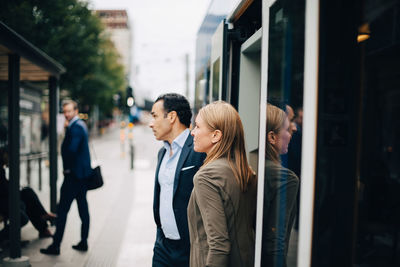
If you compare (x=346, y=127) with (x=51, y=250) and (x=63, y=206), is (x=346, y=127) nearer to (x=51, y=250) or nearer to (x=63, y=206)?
(x=63, y=206)

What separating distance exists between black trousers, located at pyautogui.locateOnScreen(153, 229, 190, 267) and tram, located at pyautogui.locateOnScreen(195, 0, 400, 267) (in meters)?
0.98

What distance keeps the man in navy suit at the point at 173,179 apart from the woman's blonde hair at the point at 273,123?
2.41ft

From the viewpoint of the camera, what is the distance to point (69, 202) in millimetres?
4695

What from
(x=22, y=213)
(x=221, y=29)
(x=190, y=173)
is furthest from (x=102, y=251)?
(x=221, y=29)

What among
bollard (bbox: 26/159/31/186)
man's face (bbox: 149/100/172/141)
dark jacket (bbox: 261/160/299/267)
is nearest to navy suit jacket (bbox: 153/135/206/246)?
man's face (bbox: 149/100/172/141)

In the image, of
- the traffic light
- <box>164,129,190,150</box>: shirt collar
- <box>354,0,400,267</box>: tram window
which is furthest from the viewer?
the traffic light

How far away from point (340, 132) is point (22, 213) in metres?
4.61

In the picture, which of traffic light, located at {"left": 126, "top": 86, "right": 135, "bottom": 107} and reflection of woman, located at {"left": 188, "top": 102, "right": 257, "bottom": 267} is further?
traffic light, located at {"left": 126, "top": 86, "right": 135, "bottom": 107}

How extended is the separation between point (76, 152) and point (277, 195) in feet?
11.9

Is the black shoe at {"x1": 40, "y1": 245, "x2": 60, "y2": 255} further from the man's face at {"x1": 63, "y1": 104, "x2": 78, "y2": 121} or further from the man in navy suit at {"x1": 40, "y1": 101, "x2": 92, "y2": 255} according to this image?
the man's face at {"x1": 63, "y1": 104, "x2": 78, "y2": 121}

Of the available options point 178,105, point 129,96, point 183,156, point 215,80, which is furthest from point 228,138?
point 129,96

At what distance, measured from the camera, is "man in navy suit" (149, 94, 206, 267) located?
2379mm

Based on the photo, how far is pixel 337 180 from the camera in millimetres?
1267

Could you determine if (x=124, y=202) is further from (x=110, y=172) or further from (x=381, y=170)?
(x=381, y=170)
